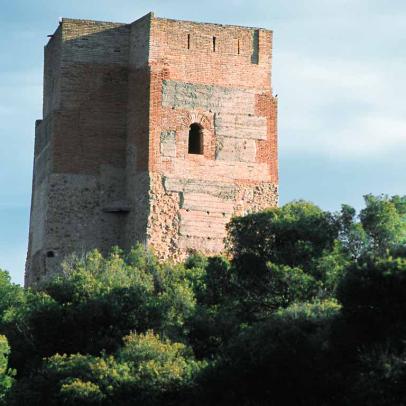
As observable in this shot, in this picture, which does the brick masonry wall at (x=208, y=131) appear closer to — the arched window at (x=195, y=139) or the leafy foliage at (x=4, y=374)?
the arched window at (x=195, y=139)

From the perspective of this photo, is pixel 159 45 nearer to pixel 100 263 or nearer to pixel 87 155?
pixel 87 155

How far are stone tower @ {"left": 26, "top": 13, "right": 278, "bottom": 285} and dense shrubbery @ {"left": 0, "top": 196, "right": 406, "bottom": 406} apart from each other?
5.29 feet

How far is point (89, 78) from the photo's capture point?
43.3m

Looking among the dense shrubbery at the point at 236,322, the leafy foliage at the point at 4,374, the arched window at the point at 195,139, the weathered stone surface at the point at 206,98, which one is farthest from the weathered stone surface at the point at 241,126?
the leafy foliage at the point at 4,374

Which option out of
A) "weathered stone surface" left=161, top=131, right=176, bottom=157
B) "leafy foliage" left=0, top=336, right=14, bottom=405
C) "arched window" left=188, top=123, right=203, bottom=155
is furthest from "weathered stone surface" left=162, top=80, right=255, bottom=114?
"leafy foliage" left=0, top=336, right=14, bottom=405

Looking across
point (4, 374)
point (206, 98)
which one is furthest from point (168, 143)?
point (4, 374)

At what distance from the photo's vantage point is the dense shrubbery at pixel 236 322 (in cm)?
3045

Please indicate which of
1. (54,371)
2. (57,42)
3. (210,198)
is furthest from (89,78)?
(54,371)

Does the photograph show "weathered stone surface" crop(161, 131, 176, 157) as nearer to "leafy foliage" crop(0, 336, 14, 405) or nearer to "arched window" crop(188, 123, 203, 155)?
"arched window" crop(188, 123, 203, 155)

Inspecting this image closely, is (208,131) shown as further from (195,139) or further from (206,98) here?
(206,98)

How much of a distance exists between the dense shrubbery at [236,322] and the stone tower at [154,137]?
1.61 m

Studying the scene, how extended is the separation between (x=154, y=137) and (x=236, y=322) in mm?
8055

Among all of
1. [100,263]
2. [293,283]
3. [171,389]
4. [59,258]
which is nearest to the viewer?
[171,389]

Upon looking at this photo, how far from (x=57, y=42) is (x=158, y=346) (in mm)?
12033
